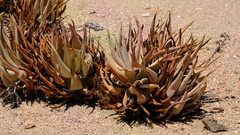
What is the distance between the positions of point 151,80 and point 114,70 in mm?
362

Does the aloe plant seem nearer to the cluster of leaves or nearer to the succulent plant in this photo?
the cluster of leaves

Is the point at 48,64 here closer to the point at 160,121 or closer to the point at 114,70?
the point at 114,70

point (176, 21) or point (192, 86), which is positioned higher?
point (176, 21)

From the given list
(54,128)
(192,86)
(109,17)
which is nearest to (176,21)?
(109,17)

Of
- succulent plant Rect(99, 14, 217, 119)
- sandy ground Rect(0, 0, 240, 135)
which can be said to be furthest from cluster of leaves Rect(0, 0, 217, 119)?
sandy ground Rect(0, 0, 240, 135)

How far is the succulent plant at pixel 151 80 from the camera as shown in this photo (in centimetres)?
351

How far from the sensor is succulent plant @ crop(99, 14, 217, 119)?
11.5ft

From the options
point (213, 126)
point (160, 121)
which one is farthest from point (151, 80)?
point (213, 126)

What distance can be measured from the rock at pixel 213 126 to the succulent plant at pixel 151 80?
19 centimetres

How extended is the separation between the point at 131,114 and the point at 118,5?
372 cm

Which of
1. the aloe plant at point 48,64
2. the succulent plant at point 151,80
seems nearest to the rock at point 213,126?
the succulent plant at point 151,80

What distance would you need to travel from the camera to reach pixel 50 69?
3.84 meters

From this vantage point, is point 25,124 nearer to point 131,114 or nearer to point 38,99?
point 38,99

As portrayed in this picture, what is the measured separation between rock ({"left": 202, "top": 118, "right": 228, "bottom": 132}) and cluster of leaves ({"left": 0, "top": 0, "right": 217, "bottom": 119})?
0.20m
